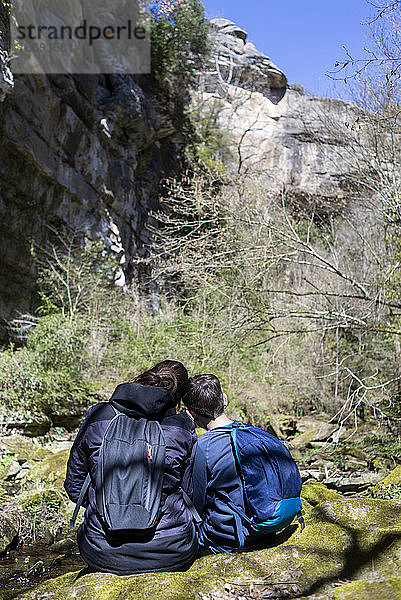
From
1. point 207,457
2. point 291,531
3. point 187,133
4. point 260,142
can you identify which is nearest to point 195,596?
point 207,457

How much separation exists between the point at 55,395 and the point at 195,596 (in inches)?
265

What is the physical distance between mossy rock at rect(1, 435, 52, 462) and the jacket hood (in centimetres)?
531

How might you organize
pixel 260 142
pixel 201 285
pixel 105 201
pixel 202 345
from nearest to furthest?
pixel 201 285
pixel 202 345
pixel 105 201
pixel 260 142

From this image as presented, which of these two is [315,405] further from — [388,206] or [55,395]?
[55,395]

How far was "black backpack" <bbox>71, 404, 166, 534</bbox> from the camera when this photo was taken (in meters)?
2.31

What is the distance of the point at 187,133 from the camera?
18.1 m

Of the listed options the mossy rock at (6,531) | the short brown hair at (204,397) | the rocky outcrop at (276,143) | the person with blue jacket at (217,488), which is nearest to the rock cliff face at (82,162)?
the rocky outcrop at (276,143)

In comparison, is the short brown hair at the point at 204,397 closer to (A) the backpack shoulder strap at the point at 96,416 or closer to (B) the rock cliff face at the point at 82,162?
(A) the backpack shoulder strap at the point at 96,416

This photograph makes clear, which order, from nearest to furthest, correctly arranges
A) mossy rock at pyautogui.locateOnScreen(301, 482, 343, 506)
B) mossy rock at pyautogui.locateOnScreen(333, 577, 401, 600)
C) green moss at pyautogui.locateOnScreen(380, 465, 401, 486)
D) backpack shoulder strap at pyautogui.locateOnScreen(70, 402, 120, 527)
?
mossy rock at pyautogui.locateOnScreen(333, 577, 401, 600) < backpack shoulder strap at pyautogui.locateOnScreen(70, 402, 120, 527) < mossy rock at pyautogui.locateOnScreen(301, 482, 343, 506) < green moss at pyautogui.locateOnScreen(380, 465, 401, 486)

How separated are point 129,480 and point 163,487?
0.76 ft

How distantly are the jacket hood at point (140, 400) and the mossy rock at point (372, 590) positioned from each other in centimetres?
111

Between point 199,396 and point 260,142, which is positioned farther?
point 260,142

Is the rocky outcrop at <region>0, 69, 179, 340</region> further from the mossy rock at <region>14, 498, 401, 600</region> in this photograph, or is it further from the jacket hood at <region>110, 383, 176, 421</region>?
the mossy rock at <region>14, 498, 401, 600</region>

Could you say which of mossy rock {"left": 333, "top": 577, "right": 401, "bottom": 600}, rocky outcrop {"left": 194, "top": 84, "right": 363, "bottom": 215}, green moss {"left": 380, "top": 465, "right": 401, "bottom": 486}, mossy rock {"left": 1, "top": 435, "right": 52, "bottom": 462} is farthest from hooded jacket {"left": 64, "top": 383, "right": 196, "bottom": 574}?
rocky outcrop {"left": 194, "top": 84, "right": 363, "bottom": 215}
